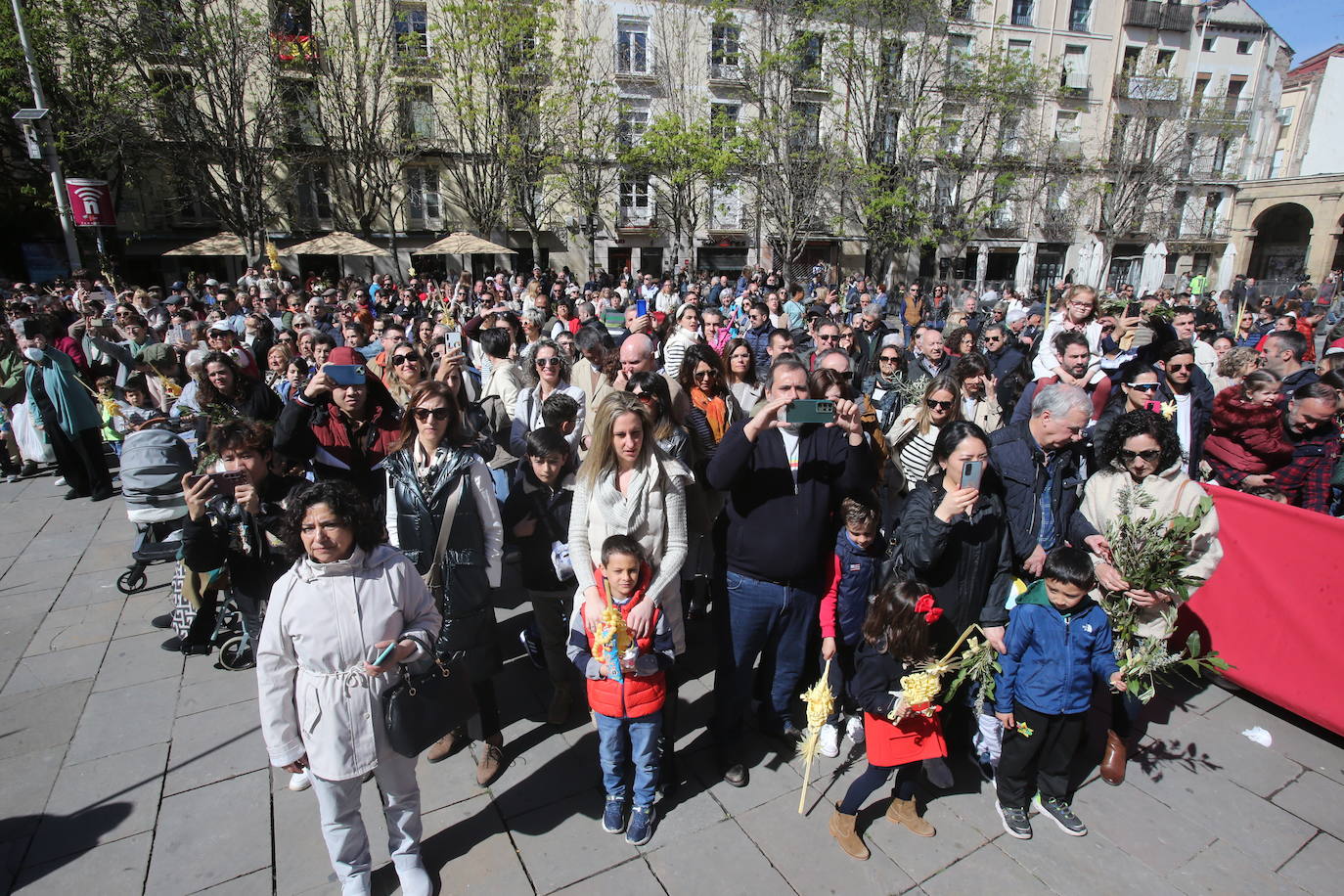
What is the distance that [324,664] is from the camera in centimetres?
251

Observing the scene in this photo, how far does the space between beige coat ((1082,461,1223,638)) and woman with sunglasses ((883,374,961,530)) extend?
94 cm

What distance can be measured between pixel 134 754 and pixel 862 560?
3999 millimetres

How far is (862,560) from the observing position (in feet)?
11.1

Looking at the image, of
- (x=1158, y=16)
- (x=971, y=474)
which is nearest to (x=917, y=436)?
(x=971, y=474)

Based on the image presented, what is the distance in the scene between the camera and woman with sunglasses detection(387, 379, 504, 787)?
127 inches

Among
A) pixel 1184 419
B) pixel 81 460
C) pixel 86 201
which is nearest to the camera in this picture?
pixel 1184 419

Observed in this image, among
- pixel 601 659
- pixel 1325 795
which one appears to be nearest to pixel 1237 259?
pixel 1325 795

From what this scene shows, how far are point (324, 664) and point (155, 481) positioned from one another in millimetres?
3462

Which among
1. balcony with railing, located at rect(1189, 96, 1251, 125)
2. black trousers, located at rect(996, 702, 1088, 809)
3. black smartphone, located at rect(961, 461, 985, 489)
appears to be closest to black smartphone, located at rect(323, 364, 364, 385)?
black smartphone, located at rect(961, 461, 985, 489)

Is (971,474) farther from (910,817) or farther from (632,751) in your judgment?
(632,751)

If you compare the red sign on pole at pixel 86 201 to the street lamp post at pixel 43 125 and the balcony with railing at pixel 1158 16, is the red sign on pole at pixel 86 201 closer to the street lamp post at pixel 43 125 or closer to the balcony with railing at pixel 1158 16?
the street lamp post at pixel 43 125

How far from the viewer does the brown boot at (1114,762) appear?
3500 millimetres

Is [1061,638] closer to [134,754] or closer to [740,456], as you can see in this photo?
[740,456]

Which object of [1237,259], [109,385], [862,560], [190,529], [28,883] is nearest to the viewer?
[28,883]
